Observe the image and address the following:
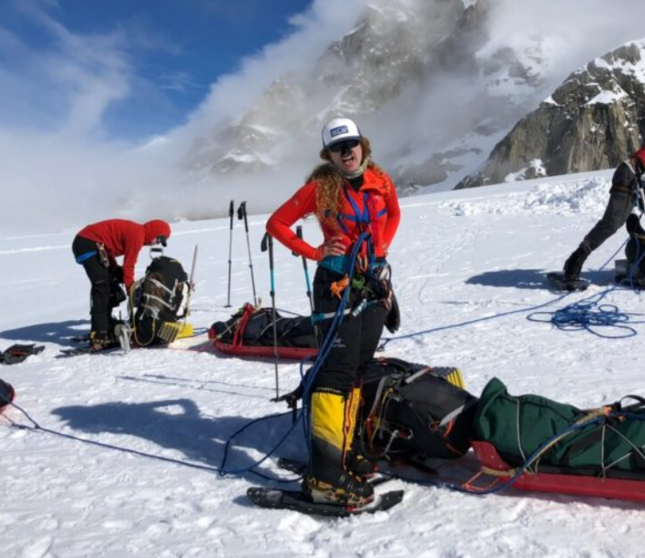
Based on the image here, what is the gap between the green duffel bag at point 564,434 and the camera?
281 cm

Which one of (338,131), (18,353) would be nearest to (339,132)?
(338,131)

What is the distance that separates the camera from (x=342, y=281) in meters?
3.27

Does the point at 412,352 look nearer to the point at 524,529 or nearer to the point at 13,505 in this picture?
the point at 524,529

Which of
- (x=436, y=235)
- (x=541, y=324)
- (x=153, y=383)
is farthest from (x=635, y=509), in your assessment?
(x=436, y=235)

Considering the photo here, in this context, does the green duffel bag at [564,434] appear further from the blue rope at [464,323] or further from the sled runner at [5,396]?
the sled runner at [5,396]

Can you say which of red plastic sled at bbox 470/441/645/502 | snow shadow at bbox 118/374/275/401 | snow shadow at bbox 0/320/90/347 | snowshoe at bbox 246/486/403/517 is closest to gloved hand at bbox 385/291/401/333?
red plastic sled at bbox 470/441/645/502

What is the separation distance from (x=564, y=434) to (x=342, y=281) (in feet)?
4.56

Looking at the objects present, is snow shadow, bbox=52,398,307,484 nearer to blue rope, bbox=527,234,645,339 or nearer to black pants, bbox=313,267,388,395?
black pants, bbox=313,267,388,395

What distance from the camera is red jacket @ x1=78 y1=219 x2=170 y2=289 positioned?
730 centimetres

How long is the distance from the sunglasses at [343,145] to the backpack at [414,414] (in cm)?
137

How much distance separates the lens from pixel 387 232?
3.65 meters

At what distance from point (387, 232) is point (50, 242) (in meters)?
23.1

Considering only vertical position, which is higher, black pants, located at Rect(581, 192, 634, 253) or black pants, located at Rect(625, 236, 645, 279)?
black pants, located at Rect(581, 192, 634, 253)

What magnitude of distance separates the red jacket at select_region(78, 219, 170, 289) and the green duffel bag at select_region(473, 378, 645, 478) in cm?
534
